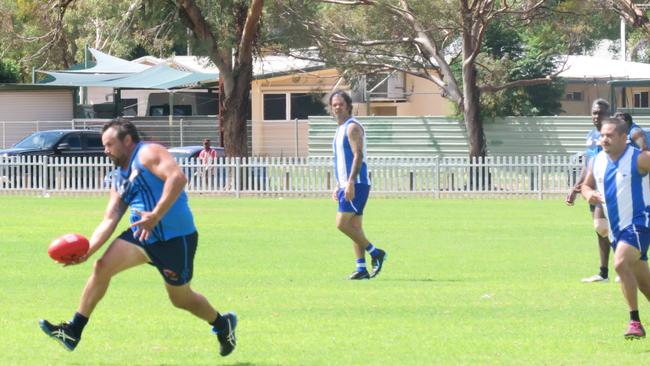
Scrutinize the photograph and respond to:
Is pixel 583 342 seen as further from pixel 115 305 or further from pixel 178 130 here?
pixel 178 130

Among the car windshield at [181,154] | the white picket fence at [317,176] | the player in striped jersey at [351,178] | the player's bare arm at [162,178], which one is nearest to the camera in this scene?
the player's bare arm at [162,178]

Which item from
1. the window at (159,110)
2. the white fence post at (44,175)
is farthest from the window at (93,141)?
the window at (159,110)

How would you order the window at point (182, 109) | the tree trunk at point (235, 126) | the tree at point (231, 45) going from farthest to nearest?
the window at point (182, 109) → the tree trunk at point (235, 126) → the tree at point (231, 45)

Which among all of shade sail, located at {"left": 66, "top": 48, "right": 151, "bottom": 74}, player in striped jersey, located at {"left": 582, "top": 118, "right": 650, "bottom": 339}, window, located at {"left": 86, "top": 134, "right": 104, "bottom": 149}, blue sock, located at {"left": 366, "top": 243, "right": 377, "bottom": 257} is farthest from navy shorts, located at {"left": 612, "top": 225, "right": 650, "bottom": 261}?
shade sail, located at {"left": 66, "top": 48, "right": 151, "bottom": 74}

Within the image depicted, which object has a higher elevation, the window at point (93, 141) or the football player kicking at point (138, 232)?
the window at point (93, 141)

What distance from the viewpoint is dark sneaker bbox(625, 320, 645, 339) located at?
9438 mm

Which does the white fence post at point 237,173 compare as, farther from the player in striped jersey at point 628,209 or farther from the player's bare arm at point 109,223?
the player's bare arm at point 109,223

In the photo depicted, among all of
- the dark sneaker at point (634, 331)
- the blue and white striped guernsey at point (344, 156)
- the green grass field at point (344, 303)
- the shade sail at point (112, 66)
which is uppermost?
the shade sail at point (112, 66)

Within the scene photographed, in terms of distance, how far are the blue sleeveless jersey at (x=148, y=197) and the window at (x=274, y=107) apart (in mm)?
46183

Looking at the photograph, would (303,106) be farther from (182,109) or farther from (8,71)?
(8,71)

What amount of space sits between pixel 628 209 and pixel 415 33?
3114 cm

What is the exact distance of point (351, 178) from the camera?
44.8 ft

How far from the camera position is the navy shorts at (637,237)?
9.46 meters

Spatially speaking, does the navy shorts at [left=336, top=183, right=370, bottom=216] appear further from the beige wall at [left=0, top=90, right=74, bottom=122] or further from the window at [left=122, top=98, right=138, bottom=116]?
the window at [left=122, top=98, right=138, bottom=116]
